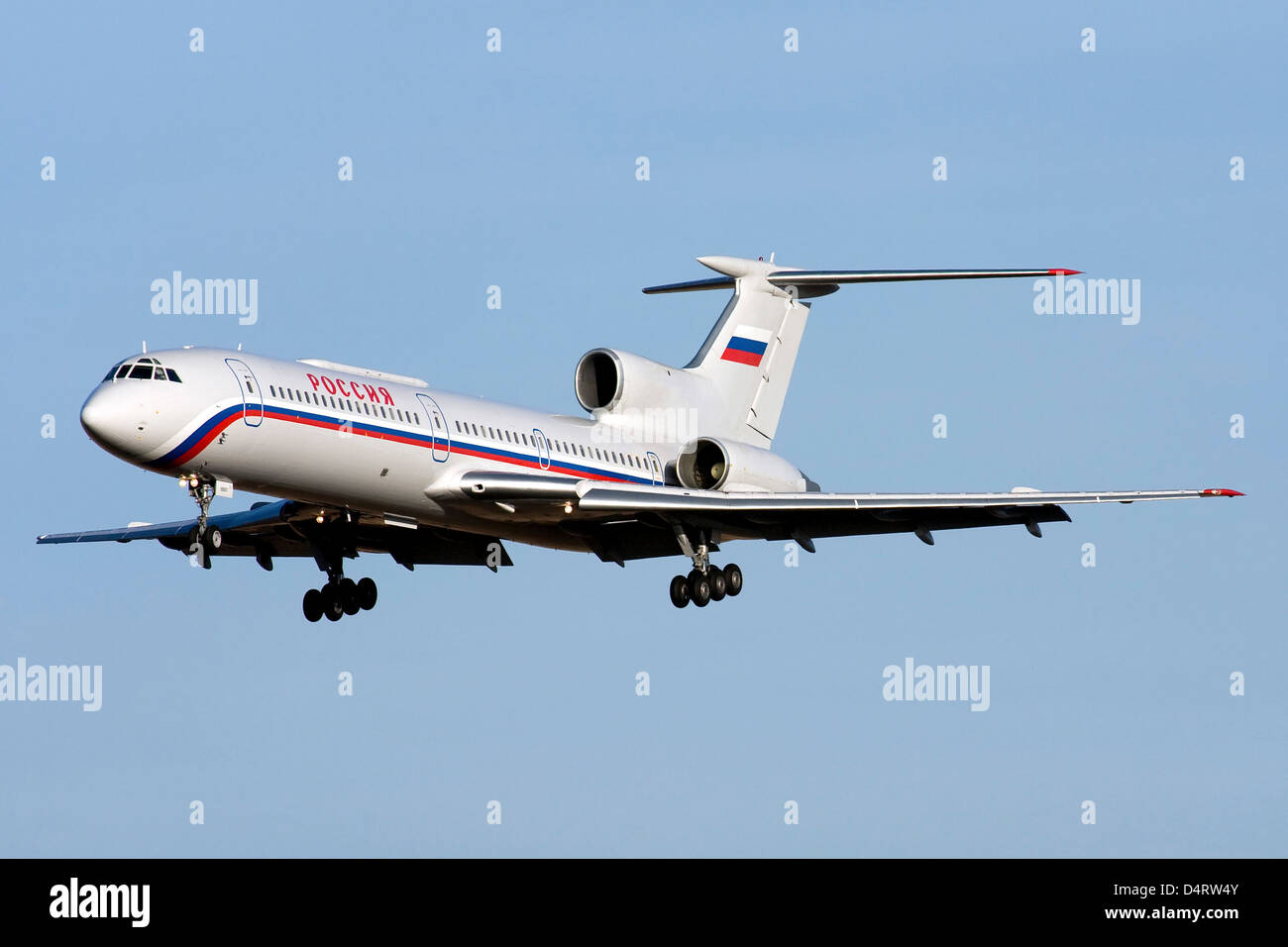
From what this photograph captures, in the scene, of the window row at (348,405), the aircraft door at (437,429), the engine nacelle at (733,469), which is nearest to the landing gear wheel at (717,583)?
the engine nacelle at (733,469)

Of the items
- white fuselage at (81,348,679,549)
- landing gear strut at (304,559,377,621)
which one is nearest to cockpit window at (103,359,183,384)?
white fuselage at (81,348,679,549)

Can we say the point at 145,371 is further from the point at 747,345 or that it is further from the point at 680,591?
the point at 747,345

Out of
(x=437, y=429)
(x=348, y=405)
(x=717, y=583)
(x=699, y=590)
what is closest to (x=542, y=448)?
(x=437, y=429)

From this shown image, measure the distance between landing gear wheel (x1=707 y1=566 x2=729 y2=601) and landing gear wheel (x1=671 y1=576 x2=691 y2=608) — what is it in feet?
1.24

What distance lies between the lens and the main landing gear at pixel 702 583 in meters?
34.5

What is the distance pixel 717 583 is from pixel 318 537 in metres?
6.01

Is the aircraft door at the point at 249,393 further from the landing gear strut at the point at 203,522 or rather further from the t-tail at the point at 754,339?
the t-tail at the point at 754,339

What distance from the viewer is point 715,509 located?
33.5 meters

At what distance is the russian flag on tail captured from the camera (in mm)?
38344

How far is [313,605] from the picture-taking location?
3453cm
